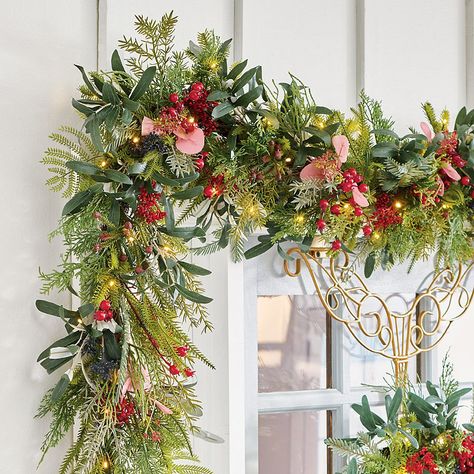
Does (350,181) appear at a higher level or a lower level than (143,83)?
lower

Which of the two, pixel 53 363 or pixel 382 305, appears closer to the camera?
pixel 53 363

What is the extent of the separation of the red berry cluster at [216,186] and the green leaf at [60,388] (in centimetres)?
38

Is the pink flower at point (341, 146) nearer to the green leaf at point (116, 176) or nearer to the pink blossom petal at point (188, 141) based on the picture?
the pink blossom petal at point (188, 141)

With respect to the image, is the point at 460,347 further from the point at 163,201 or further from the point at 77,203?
the point at 77,203

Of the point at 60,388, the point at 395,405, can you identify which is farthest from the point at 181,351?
the point at 395,405

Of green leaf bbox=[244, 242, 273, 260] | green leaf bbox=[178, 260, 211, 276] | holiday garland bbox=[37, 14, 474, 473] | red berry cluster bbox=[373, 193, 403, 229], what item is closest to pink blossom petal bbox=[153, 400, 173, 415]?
holiday garland bbox=[37, 14, 474, 473]

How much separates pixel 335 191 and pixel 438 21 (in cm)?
58

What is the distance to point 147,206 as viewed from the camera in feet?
3.72

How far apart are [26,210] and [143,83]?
285 millimetres

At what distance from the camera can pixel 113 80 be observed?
115 cm

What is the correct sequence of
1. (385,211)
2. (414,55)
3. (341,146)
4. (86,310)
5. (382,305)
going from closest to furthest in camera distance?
(86,310) → (341,146) → (385,211) → (414,55) → (382,305)

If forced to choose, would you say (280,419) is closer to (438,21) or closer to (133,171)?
(133,171)

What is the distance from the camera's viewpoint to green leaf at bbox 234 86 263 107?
1.15 m

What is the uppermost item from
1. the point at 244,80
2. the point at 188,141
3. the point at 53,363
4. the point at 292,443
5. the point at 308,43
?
the point at 308,43
